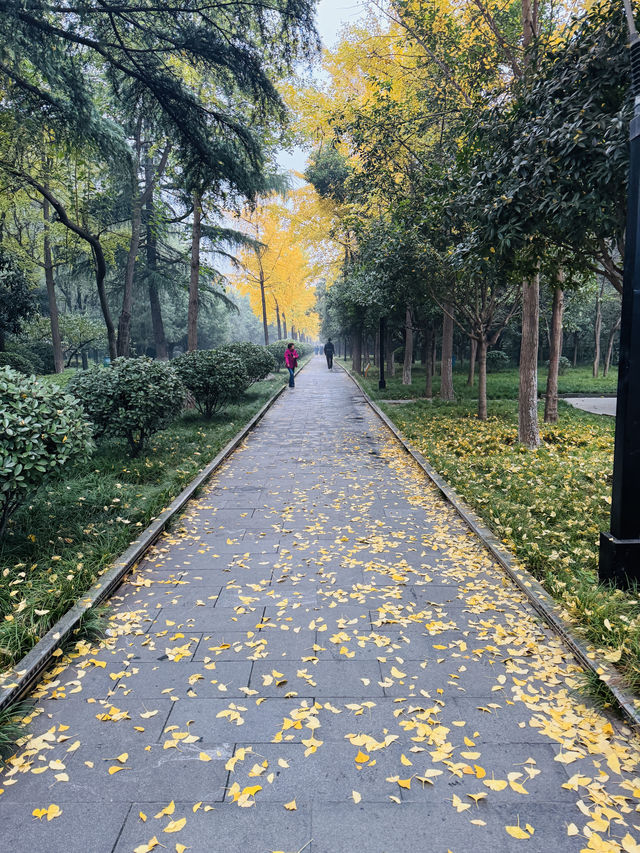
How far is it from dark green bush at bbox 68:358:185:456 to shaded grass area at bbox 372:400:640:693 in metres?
4.32

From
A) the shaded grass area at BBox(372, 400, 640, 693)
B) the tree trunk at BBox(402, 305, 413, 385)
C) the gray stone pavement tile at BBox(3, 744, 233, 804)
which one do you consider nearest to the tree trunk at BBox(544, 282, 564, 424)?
the shaded grass area at BBox(372, 400, 640, 693)

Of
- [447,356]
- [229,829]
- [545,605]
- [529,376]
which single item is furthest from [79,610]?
[447,356]

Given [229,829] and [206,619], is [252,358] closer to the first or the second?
[206,619]

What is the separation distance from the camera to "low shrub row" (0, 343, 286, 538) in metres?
4.40

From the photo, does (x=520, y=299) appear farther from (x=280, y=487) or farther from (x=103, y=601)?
(x=103, y=601)

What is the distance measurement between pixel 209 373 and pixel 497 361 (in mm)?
19258

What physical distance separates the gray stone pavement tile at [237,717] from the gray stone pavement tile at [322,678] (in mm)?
91

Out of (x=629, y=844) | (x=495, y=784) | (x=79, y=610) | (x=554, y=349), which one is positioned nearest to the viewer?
(x=629, y=844)

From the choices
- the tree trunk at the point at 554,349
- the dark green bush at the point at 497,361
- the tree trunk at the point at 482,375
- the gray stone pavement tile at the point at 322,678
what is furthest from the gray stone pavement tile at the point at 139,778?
the dark green bush at the point at 497,361

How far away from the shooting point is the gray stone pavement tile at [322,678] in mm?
3025

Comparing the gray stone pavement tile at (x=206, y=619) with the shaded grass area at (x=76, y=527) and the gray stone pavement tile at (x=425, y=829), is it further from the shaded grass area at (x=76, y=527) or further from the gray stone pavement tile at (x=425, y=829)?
the gray stone pavement tile at (x=425, y=829)

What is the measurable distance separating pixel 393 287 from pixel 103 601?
1024cm

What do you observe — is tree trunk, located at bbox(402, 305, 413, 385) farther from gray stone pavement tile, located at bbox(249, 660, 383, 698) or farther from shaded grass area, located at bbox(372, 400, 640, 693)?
gray stone pavement tile, located at bbox(249, 660, 383, 698)

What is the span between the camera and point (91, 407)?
7512 millimetres
